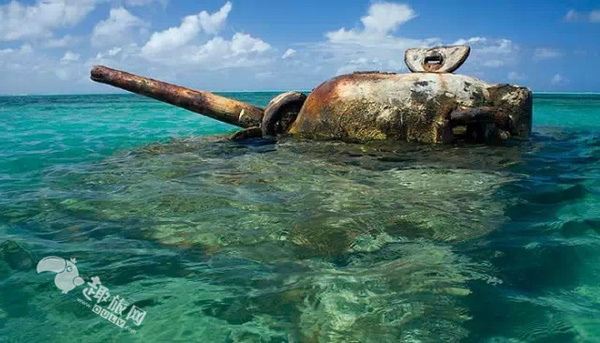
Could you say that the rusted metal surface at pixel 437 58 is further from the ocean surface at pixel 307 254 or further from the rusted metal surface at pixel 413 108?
the ocean surface at pixel 307 254

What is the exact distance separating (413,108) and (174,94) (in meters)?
3.65

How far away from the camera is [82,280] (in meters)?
2.24

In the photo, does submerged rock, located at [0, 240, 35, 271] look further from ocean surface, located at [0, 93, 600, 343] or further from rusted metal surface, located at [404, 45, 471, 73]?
rusted metal surface, located at [404, 45, 471, 73]

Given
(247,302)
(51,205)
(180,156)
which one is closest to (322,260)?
(247,302)

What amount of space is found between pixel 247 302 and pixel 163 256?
753mm

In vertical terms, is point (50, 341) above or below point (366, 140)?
below

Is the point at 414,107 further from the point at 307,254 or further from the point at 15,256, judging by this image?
the point at 15,256

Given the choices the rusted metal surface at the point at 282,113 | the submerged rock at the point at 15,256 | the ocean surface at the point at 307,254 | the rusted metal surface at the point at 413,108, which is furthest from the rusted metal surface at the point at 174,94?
the submerged rock at the point at 15,256

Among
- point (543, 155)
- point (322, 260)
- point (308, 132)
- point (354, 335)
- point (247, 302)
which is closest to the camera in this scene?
point (354, 335)

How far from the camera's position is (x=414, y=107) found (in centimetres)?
586

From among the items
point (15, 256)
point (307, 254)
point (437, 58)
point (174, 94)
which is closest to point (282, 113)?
point (174, 94)

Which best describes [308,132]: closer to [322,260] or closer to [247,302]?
[322,260]

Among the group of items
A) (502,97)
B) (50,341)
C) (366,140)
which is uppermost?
(502,97)

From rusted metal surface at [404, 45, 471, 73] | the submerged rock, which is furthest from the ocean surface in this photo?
rusted metal surface at [404, 45, 471, 73]
